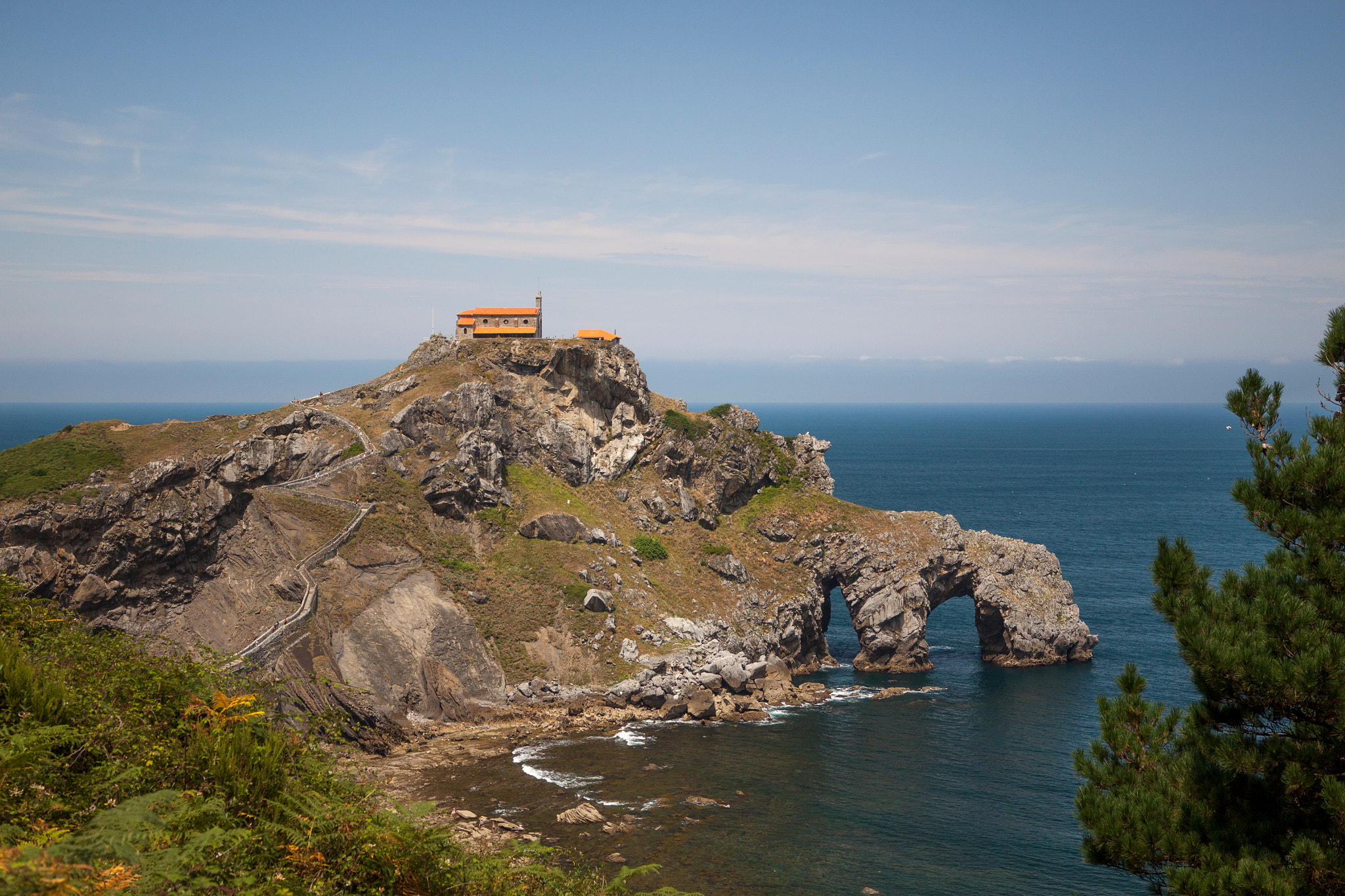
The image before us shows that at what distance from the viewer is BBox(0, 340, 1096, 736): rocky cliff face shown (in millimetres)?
51562

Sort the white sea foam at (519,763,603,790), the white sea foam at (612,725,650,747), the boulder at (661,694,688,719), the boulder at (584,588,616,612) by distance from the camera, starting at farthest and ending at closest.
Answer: the boulder at (584,588,616,612) < the boulder at (661,694,688,719) < the white sea foam at (612,725,650,747) < the white sea foam at (519,763,603,790)

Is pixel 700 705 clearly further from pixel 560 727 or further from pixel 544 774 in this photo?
pixel 544 774

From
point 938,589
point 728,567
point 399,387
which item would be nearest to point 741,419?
point 728,567

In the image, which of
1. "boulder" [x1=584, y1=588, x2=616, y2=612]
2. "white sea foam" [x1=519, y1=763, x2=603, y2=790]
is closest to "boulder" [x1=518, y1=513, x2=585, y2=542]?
"boulder" [x1=584, y1=588, x2=616, y2=612]

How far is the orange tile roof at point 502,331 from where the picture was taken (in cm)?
7800

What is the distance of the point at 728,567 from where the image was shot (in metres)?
70.0

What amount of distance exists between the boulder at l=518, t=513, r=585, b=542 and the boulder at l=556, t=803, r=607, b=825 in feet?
93.3

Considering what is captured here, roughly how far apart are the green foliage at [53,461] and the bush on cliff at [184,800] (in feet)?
150

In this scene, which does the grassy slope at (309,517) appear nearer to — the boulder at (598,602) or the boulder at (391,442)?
the boulder at (391,442)

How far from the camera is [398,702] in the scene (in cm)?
5059

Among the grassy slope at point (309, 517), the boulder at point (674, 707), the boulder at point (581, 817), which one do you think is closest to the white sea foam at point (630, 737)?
the boulder at point (674, 707)

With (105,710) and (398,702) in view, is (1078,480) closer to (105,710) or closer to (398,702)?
(398,702)

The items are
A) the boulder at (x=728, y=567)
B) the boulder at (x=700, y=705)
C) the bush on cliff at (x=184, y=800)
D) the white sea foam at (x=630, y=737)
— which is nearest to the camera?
the bush on cliff at (x=184, y=800)

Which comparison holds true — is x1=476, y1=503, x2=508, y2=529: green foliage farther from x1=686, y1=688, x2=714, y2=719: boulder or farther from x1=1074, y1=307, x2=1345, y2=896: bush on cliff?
x1=1074, y1=307, x2=1345, y2=896: bush on cliff
